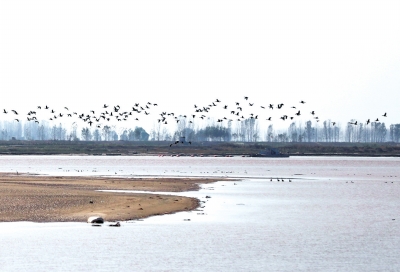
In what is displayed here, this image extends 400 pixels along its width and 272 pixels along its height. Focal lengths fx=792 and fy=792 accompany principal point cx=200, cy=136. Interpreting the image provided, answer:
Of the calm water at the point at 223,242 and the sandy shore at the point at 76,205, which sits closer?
the calm water at the point at 223,242

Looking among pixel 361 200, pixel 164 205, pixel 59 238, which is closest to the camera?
pixel 59 238

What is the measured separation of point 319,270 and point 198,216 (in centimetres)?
1559

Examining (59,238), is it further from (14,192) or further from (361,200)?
(361,200)

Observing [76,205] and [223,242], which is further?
[76,205]

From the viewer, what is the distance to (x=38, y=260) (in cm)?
2988

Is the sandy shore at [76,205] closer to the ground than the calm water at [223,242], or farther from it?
farther from it

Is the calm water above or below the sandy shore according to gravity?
below

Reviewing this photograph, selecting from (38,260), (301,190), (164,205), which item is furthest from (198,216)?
(301,190)

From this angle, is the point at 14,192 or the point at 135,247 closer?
the point at 135,247

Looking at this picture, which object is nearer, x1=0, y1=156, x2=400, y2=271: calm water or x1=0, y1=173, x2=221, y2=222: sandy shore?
x1=0, y1=156, x2=400, y2=271: calm water

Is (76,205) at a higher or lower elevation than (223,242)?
higher

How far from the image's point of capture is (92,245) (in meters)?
33.2

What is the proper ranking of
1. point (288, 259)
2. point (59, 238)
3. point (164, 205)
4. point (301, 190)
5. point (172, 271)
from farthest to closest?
point (301, 190) < point (164, 205) < point (59, 238) < point (288, 259) < point (172, 271)

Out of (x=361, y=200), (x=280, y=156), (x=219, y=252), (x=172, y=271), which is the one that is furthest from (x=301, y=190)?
(x=280, y=156)
